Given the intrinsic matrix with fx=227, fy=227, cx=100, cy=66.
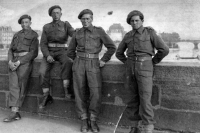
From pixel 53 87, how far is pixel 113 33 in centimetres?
144

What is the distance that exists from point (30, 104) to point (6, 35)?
1987mm

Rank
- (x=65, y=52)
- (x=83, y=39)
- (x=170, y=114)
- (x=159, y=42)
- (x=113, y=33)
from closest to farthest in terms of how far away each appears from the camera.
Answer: (x=159, y=42) < (x=170, y=114) < (x=83, y=39) < (x=65, y=52) < (x=113, y=33)

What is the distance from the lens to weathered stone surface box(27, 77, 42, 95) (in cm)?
369

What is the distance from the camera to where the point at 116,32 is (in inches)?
162

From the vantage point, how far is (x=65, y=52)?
3.47 metres

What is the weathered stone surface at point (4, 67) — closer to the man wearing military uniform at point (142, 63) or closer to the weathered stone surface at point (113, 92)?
the weathered stone surface at point (113, 92)

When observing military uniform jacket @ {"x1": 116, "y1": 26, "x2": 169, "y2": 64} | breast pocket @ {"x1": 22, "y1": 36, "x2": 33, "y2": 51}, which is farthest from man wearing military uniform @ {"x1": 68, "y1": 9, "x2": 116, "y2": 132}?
breast pocket @ {"x1": 22, "y1": 36, "x2": 33, "y2": 51}

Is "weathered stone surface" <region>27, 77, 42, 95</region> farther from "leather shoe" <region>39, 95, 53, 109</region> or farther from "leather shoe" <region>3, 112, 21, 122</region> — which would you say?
"leather shoe" <region>3, 112, 21, 122</region>

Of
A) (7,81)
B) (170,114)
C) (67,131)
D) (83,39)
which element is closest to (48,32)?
(83,39)

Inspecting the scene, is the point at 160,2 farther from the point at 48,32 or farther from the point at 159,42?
the point at 48,32

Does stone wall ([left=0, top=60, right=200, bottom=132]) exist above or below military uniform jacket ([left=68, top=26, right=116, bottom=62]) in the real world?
below

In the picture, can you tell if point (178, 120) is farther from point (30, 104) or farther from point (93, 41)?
point (30, 104)

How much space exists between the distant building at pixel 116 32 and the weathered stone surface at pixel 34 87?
149cm

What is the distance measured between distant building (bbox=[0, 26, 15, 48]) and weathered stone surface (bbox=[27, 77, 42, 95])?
1.53 meters
